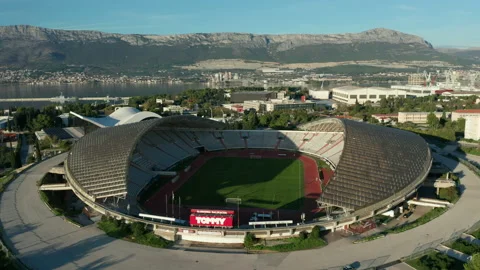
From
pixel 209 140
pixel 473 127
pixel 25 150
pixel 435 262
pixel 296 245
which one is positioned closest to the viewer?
pixel 435 262

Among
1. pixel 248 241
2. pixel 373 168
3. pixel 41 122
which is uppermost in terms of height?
pixel 373 168

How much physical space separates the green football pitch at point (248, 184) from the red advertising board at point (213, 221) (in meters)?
7.06

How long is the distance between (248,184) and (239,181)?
1579 millimetres

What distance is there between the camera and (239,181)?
4044cm

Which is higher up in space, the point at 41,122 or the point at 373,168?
the point at 373,168

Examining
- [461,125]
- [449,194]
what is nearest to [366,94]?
[461,125]

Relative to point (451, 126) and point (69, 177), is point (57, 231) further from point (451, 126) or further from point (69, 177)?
point (451, 126)

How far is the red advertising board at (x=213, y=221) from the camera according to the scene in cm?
2564

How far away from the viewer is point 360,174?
28781 millimetres

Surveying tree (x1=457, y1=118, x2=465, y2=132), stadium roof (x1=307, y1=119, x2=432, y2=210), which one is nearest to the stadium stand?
stadium roof (x1=307, y1=119, x2=432, y2=210)

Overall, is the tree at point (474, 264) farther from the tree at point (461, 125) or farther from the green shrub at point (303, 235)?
the tree at point (461, 125)

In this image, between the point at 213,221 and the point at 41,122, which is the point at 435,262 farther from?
the point at 41,122

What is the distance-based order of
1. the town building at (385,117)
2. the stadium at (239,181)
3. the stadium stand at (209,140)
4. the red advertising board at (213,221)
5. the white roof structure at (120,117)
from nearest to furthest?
the red advertising board at (213,221) < the stadium at (239,181) < the stadium stand at (209,140) < the white roof structure at (120,117) < the town building at (385,117)

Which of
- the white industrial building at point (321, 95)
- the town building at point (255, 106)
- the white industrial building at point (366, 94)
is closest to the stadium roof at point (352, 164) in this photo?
the town building at point (255, 106)
